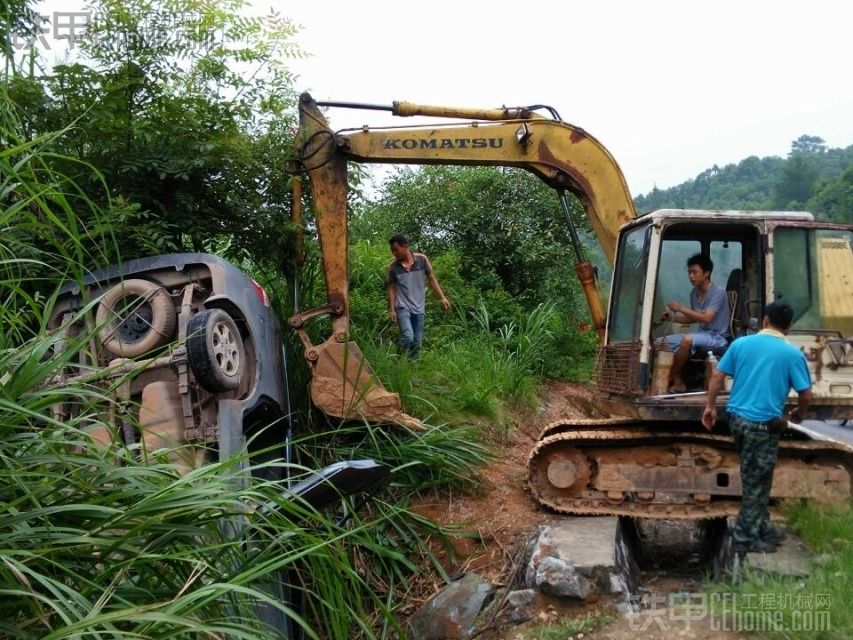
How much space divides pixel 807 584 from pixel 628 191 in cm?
371

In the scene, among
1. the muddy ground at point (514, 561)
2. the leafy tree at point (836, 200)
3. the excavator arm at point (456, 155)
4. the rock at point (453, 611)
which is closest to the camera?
the muddy ground at point (514, 561)

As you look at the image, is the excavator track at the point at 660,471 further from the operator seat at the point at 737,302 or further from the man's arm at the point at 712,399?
the operator seat at the point at 737,302

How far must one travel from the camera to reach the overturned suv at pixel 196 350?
4.94m

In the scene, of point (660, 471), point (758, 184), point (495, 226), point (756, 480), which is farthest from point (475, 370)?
point (758, 184)

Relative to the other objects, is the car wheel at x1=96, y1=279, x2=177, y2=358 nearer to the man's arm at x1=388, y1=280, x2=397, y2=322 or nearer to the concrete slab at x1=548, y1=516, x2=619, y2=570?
the concrete slab at x1=548, y1=516, x2=619, y2=570

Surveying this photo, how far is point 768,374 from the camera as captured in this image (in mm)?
5074

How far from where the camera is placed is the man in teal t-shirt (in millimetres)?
5066

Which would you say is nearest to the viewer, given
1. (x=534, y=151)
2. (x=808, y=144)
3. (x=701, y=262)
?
(x=701, y=262)

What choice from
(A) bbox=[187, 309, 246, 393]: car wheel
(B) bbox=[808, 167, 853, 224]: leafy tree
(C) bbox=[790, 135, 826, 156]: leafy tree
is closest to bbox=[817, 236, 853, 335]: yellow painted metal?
(A) bbox=[187, 309, 246, 393]: car wheel

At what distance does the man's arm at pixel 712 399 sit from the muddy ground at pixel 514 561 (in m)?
1.03

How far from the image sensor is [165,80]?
670 centimetres

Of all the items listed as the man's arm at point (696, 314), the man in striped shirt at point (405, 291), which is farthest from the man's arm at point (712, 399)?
the man in striped shirt at point (405, 291)

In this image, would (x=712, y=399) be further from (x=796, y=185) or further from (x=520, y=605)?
(x=796, y=185)

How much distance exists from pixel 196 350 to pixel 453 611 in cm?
219
